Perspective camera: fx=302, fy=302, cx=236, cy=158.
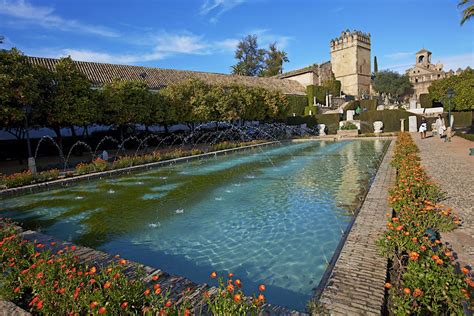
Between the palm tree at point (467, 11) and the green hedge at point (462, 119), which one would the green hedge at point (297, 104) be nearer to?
the green hedge at point (462, 119)

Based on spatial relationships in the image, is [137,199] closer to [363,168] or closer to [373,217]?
[373,217]

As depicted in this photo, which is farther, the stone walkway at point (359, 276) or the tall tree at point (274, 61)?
the tall tree at point (274, 61)

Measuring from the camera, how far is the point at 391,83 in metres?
61.1

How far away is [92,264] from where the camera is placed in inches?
158

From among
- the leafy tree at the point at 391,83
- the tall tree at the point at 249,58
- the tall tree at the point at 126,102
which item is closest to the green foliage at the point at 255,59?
the tall tree at the point at 249,58

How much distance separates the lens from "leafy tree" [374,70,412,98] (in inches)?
2400

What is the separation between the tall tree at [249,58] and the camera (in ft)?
202

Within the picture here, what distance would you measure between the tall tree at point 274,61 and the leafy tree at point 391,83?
19.8 metres

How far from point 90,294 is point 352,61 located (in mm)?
61339

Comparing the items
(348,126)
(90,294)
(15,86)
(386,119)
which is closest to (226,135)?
(348,126)

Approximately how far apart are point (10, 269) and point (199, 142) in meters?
23.9

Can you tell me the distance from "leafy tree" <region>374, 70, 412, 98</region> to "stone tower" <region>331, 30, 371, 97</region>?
3695 mm

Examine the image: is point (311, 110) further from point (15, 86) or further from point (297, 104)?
point (15, 86)

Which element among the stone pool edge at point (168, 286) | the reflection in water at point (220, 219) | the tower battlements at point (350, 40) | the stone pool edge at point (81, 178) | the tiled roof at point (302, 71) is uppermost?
the tower battlements at point (350, 40)
